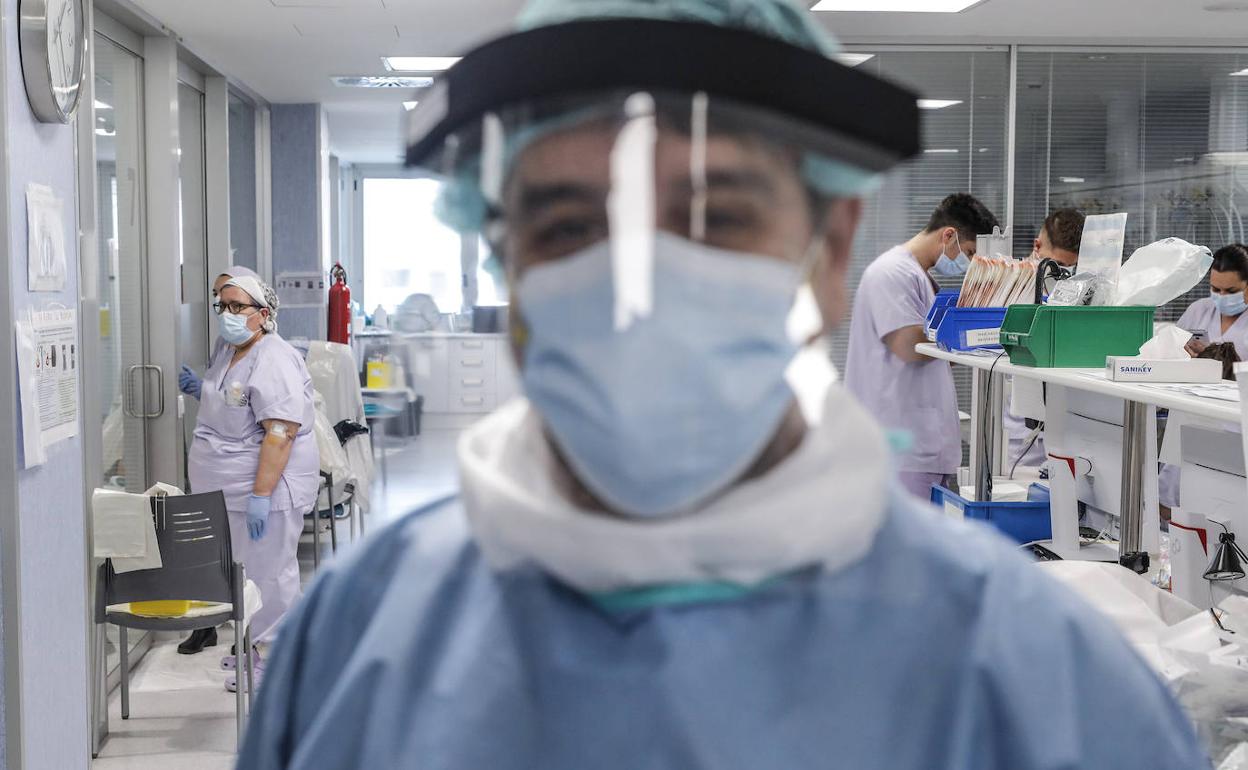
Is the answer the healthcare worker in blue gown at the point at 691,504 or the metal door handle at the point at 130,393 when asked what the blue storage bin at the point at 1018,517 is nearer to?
the healthcare worker in blue gown at the point at 691,504

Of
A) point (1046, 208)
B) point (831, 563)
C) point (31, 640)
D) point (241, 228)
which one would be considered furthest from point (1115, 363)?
point (241, 228)

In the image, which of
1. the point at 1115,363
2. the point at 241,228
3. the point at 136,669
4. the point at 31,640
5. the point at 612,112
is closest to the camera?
the point at 612,112

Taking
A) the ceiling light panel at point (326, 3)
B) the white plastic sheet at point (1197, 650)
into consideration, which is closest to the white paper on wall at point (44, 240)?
the ceiling light panel at point (326, 3)

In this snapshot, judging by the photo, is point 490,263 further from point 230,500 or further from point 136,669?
point 136,669

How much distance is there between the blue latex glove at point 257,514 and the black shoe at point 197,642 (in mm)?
623

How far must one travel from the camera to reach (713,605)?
49 cm

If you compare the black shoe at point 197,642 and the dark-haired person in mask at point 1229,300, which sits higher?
the dark-haired person in mask at point 1229,300

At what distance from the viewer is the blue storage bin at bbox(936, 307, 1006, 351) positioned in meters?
2.62

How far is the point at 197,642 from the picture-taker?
3867mm

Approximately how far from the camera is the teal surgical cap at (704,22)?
0.45 metres

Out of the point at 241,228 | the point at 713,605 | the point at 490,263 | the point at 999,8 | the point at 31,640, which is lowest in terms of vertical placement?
the point at 31,640

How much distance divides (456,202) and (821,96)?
167mm

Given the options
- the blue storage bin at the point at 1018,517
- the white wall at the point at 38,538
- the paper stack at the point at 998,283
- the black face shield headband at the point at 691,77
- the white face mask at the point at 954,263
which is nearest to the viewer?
the black face shield headband at the point at 691,77

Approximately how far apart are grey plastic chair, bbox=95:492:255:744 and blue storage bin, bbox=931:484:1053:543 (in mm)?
1768
